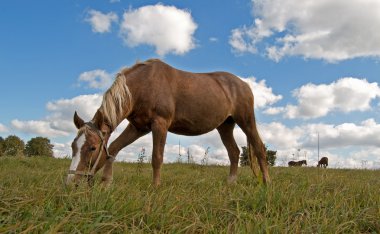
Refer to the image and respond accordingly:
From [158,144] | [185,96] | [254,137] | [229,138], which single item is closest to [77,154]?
[158,144]

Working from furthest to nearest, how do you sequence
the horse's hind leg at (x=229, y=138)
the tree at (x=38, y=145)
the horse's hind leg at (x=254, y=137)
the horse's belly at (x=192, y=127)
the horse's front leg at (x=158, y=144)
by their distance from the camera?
the tree at (x=38, y=145) < the horse's hind leg at (x=229, y=138) < the horse's hind leg at (x=254, y=137) < the horse's belly at (x=192, y=127) < the horse's front leg at (x=158, y=144)

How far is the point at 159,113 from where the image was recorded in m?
6.50

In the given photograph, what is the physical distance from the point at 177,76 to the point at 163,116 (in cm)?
114

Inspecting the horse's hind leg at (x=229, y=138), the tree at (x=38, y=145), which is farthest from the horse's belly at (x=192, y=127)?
the tree at (x=38, y=145)

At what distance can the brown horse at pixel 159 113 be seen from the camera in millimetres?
5566

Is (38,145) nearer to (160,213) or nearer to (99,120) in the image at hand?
(99,120)

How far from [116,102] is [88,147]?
1.01 m

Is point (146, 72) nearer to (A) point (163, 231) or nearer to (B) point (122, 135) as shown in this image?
(B) point (122, 135)

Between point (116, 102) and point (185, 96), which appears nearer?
point (116, 102)

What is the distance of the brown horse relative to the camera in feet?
18.3

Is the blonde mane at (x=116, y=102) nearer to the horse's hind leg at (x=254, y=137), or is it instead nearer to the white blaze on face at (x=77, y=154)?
the white blaze on face at (x=77, y=154)

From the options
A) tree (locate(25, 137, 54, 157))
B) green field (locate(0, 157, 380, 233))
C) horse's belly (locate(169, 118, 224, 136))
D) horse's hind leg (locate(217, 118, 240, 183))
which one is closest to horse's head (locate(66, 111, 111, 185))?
green field (locate(0, 157, 380, 233))

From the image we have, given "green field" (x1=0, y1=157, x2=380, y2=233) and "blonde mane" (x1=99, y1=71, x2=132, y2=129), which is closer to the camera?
"green field" (x1=0, y1=157, x2=380, y2=233)

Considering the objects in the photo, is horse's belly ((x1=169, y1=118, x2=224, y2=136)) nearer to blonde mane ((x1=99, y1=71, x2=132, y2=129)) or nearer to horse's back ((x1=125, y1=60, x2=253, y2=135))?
horse's back ((x1=125, y1=60, x2=253, y2=135))
